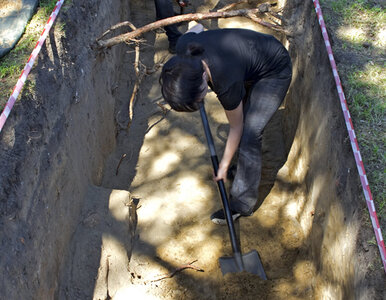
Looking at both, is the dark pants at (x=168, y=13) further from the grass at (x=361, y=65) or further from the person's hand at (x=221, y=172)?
the person's hand at (x=221, y=172)

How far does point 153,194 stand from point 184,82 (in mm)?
1467

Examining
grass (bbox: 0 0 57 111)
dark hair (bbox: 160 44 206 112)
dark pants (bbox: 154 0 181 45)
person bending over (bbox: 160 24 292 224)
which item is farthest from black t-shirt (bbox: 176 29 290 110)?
dark pants (bbox: 154 0 181 45)

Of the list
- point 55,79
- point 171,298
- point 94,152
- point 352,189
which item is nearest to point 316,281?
point 352,189

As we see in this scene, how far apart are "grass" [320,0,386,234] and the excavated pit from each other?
0.30ft

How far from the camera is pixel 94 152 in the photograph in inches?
125

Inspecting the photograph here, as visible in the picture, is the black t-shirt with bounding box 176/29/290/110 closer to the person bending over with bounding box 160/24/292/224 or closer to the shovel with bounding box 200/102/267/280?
the person bending over with bounding box 160/24/292/224

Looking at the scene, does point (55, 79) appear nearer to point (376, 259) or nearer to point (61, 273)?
point (61, 273)

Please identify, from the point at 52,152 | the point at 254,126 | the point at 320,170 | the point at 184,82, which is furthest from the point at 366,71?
the point at 52,152

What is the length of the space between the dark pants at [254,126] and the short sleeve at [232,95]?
1.40ft

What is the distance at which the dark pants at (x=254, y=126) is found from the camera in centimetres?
262

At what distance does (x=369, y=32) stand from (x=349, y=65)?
1.67ft

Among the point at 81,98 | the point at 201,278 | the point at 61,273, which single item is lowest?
the point at 201,278

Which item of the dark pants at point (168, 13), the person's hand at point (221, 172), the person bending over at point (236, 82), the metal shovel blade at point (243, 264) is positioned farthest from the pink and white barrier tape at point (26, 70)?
the dark pants at point (168, 13)

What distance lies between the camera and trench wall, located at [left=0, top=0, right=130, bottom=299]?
1.97 m
